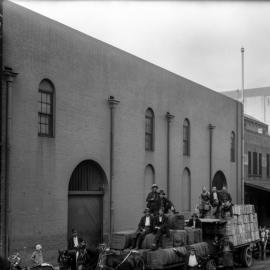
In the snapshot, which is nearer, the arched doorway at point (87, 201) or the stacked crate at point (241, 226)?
the stacked crate at point (241, 226)

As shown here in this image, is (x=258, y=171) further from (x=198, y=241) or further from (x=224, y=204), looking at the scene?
(x=198, y=241)

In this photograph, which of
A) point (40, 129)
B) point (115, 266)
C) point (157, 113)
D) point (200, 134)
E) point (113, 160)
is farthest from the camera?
point (200, 134)

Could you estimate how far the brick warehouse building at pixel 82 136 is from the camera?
734 inches

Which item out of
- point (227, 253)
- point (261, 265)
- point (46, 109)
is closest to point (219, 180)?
point (261, 265)

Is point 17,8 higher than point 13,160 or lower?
higher

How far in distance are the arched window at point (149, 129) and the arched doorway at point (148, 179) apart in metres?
1.06

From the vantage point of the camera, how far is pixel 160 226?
18906 millimetres

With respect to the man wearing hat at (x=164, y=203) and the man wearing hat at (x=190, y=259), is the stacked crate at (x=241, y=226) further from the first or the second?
the man wearing hat at (x=190, y=259)

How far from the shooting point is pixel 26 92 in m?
19.2

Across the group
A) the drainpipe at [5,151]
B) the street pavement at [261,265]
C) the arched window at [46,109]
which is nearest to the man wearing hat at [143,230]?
the drainpipe at [5,151]

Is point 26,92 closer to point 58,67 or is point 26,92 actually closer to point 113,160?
point 58,67

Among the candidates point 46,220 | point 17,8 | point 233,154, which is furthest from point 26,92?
point 233,154

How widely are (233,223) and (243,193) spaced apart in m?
15.9

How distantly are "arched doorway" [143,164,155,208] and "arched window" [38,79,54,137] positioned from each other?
7.60 metres
